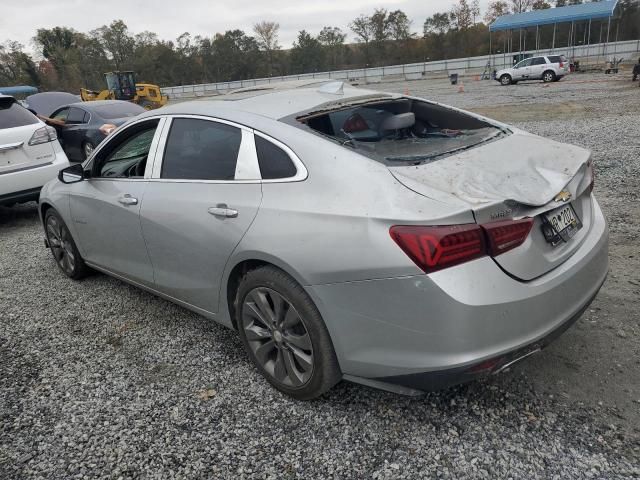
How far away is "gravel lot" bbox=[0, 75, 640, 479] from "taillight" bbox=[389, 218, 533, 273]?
92cm

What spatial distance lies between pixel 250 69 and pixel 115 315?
69699 mm

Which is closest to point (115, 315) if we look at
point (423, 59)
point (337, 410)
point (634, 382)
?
point (337, 410)

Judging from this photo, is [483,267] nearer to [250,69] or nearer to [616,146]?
[616,146]

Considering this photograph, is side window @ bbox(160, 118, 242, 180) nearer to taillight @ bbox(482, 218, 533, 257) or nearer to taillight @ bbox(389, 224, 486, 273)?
taillight @ bbox(389, 224, 486, 273)

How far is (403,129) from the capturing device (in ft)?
10.7

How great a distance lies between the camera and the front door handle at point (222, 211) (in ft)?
8.94

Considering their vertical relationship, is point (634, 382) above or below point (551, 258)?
below

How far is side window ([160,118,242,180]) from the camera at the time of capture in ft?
9.62

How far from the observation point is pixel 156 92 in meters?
30.5

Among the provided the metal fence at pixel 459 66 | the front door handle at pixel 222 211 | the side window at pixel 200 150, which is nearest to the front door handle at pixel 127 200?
the side window at pixel 200 150

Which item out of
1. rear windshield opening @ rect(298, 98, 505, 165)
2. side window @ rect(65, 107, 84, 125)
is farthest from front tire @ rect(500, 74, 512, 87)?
rear windshield opening @ rect(298, 98, 505, 165)

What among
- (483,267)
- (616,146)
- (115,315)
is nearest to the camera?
(483,267)

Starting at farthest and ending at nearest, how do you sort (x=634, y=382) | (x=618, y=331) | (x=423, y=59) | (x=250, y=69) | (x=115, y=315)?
1. (x=250, y=69)
2. (x=423, y=59)
3. (x=115, y=315)
4. (x=618, y=331)
5. (x=634, y=382)

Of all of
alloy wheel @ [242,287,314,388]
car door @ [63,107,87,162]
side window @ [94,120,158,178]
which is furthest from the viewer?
car door @ [63,107,87,162]
